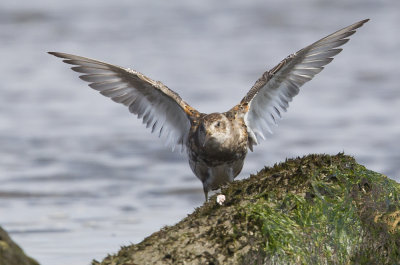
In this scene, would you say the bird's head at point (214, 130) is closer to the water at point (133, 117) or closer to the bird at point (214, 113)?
the bird at point (214, 113)

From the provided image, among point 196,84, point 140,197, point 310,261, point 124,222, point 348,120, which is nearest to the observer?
point 310,261

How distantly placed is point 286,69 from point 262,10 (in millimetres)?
12755

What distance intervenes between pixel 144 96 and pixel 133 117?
5369mm

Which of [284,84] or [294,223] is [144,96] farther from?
[294,223]

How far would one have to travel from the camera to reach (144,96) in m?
8.78

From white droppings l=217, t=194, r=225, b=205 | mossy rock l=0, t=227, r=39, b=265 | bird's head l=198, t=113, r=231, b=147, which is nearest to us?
mossy rock l=0, t=227, r=39, b=265

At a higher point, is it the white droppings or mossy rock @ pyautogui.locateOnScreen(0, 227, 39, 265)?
the white droppings

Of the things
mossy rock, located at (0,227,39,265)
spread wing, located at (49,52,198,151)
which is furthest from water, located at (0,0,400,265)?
mossy rock, located at (0,227,39,265)

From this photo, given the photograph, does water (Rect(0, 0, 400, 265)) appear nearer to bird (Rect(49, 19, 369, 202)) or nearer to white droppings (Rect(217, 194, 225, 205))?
bird (Rect(49, 19, 369, 202))

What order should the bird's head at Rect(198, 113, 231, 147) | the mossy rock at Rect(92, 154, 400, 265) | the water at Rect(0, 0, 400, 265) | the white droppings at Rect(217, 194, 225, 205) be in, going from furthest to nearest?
the water at Rect(0, 0, 400, 265), the bird's head at Rect(198, 113, 231, 147), the white droppings at Rect(217, 194, 225, 205), the mossy rock at Rect(92, 154, 400, 265)

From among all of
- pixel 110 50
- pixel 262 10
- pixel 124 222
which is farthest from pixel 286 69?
pixel 262 10

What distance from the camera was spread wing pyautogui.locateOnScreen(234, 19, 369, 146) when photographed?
850 centimetres

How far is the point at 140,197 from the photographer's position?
34.5ft

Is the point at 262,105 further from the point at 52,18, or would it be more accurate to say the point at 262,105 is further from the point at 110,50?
the point at 52,18
